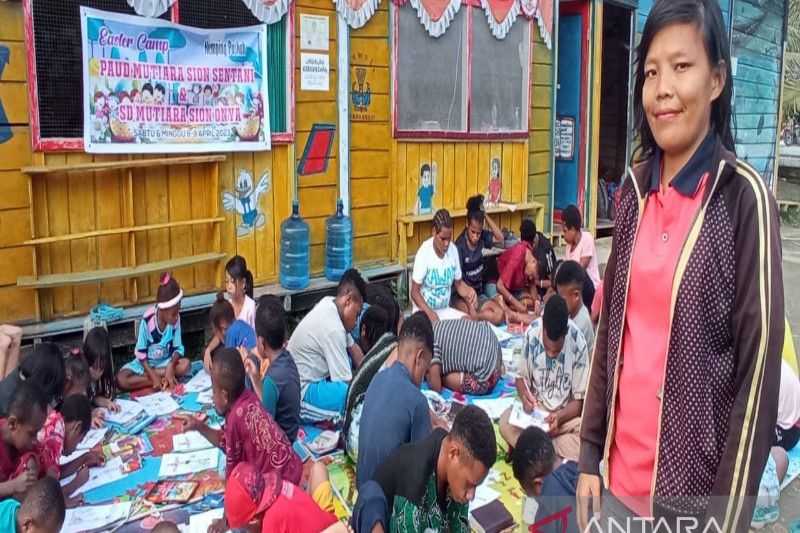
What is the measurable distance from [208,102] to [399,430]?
383 centimetres

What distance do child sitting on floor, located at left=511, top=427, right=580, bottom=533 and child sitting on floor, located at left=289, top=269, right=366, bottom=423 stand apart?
1.62m

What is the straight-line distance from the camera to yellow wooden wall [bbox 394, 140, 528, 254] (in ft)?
25.4

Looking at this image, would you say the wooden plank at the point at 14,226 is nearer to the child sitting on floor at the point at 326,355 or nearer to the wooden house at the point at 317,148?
the wooden house at the point at 317,148

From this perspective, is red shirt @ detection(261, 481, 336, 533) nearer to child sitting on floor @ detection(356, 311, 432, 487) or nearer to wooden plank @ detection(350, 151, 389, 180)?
child sitting on floor @ detection(356, 311, 432, 487)

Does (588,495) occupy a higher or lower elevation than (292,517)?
higher

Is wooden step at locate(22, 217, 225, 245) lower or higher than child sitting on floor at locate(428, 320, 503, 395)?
higher

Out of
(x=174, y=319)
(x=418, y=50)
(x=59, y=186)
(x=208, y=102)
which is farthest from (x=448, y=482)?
(x=418, y=50)

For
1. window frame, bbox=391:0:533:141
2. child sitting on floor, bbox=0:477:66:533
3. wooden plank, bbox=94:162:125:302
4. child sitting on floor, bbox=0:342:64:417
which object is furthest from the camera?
window frame, bbox=391:0:533:141

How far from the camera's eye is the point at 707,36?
159 cm

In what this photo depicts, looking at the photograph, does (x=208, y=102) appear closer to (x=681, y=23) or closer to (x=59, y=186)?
(x=59, y=186)

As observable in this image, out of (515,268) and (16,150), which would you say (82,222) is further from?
(515,268)

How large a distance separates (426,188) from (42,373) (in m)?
4.58

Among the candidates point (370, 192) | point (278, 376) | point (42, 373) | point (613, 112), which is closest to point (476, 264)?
point (370, 192)

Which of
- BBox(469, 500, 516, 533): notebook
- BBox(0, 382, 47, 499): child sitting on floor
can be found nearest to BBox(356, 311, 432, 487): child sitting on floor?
BBox(469, 500, 516, 533): notebook
